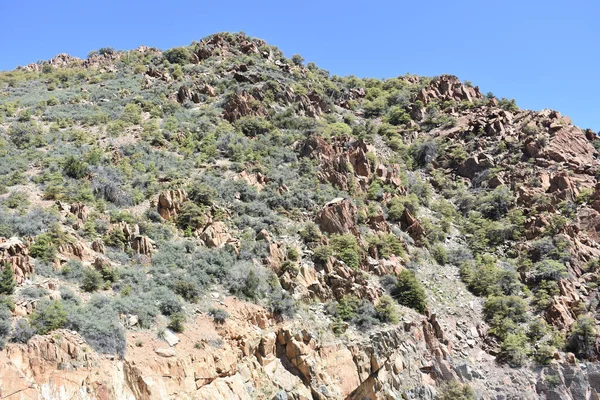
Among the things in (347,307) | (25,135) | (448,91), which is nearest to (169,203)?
(347,307)

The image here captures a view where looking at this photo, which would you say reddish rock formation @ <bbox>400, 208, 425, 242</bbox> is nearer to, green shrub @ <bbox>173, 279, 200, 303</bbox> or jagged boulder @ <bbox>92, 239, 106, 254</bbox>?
green shrub @ <bbox>173, 279, 200, 303</bbox>

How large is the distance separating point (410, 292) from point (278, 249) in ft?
22.7

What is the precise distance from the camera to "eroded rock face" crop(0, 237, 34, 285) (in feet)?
49.4

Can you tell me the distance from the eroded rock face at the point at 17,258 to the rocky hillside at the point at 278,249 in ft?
0.20

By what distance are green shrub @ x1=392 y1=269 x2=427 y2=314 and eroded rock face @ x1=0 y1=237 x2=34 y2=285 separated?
53.1 ft

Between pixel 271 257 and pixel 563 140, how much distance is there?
92.1ft

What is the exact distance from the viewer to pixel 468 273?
2775 cm

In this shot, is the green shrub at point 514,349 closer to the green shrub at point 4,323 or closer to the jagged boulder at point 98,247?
the jagged boulder at point 98,247

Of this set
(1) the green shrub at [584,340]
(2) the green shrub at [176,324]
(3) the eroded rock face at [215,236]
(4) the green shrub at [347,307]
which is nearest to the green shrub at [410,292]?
(4) the green shrub at [347,307]

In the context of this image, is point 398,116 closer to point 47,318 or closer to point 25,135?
point 25,135

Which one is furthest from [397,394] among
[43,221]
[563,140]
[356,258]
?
[563,140]

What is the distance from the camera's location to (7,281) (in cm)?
1427

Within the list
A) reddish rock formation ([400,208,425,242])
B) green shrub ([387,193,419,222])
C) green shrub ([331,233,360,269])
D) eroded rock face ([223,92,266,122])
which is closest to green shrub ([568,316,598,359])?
reddish rock formation ([400,208,425,242])

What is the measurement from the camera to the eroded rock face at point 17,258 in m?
15.1
